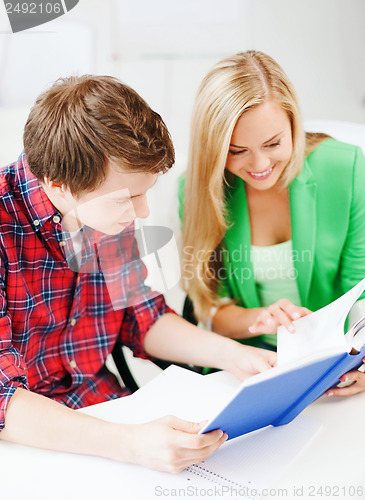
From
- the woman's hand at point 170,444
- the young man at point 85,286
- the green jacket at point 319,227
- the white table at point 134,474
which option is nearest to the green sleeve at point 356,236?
the green jacket at point 319,227

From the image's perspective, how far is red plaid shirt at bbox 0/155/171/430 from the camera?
1049mm

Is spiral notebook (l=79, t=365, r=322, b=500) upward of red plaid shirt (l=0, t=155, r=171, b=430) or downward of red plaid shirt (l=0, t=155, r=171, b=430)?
downward

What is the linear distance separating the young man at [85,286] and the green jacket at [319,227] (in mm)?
273

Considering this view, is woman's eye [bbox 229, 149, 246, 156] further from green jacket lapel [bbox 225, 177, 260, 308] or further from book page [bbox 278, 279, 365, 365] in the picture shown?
book page [bbox 278, 279, 365, 365]

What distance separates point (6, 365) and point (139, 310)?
377mm

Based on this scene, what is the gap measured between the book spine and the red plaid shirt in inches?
16.7

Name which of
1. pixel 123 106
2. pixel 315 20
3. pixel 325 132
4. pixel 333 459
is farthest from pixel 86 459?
pixel 315 20

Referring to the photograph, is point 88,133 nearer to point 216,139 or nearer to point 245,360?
point 216,139

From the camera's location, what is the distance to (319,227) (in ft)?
4.69

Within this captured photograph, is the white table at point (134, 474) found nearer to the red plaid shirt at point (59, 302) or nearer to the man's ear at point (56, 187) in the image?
the red plaid shirt at point (59, 302)

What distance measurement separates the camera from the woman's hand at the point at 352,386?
40.5 inches

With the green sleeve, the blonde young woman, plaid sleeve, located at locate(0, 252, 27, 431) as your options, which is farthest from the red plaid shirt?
the green sleeve

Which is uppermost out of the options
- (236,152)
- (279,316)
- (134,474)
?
(236,152)

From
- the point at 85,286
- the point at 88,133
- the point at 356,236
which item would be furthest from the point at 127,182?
the point at 356,236
